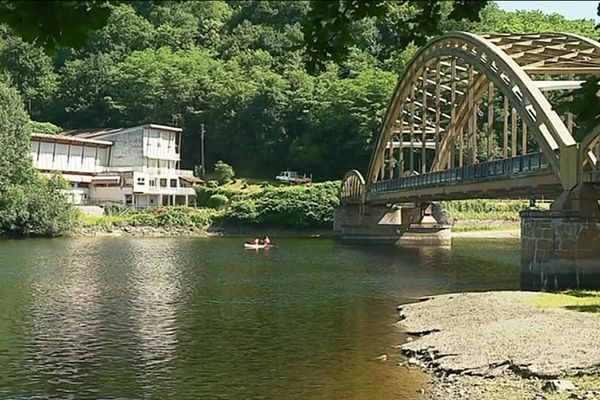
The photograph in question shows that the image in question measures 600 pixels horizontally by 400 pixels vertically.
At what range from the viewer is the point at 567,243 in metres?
33.1

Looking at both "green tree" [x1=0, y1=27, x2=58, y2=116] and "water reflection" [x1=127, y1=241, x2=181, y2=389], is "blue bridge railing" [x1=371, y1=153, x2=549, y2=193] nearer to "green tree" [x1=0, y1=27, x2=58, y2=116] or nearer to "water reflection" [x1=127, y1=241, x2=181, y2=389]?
"water reflection" [x1=127, y1=241, x2=181, y2=389]

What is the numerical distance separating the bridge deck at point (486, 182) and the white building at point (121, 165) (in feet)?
148

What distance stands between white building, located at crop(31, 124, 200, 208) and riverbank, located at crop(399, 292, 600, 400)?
269 feet

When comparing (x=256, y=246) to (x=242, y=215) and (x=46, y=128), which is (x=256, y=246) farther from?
(x=46, y=128)

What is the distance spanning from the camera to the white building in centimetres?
10825

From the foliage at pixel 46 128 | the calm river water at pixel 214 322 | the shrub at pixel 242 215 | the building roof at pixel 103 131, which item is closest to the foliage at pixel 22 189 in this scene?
the shrub at pixel 242 215

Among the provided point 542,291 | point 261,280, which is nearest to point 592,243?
point 542,291

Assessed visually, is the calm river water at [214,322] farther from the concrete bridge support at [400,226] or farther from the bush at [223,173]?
the bush at [223,173]

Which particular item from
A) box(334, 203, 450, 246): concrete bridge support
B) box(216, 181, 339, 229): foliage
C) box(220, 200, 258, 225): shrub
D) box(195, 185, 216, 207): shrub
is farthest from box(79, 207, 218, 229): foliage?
box(334, 203, 450, 246): concrete bridge support

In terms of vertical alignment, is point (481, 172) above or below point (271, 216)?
above

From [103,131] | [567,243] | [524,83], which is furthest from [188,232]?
[567,243]

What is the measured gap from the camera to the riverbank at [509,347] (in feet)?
57.0

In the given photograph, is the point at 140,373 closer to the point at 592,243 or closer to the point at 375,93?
the point at 592,243

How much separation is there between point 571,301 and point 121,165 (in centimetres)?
9399
